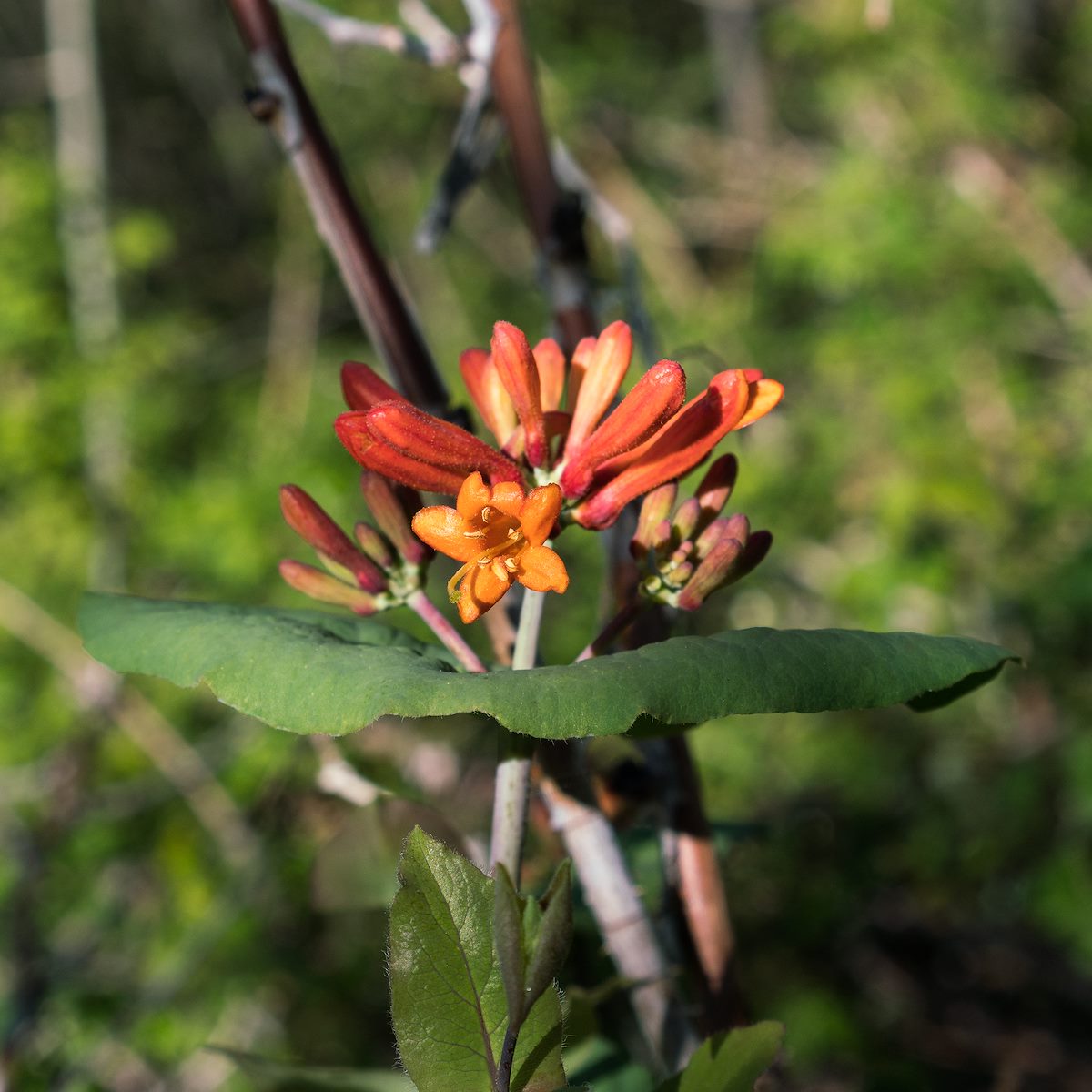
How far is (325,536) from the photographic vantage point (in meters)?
0.62

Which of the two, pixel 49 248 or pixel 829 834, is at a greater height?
pixel 49 248

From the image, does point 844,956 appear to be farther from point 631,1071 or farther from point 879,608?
point 631,1071

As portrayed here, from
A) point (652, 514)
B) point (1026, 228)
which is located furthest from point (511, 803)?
point (1026, 228)

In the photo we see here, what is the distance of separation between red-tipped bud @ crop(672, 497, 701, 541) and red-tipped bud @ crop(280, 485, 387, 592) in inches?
7.3

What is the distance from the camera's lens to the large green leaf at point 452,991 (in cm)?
47

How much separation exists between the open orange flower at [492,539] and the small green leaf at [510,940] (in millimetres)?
142

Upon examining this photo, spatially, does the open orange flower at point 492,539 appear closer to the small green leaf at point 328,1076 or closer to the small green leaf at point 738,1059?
the small green leaf at point 738,1059

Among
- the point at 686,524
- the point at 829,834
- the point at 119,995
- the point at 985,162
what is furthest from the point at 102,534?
the point at 985,162

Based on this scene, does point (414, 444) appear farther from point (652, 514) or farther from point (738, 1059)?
point (738, 1059)

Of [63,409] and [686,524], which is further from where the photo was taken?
[63,409]

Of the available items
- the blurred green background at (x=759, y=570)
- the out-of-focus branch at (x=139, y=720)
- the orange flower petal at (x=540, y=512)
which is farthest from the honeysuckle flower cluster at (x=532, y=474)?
the out-of-focus branch at (x=139, y=720)

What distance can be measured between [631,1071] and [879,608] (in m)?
1.77

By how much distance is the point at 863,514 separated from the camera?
2.88 m

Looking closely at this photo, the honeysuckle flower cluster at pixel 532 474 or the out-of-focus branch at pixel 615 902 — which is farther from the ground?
the honeysuckle flower cluster at pixel 532 474
